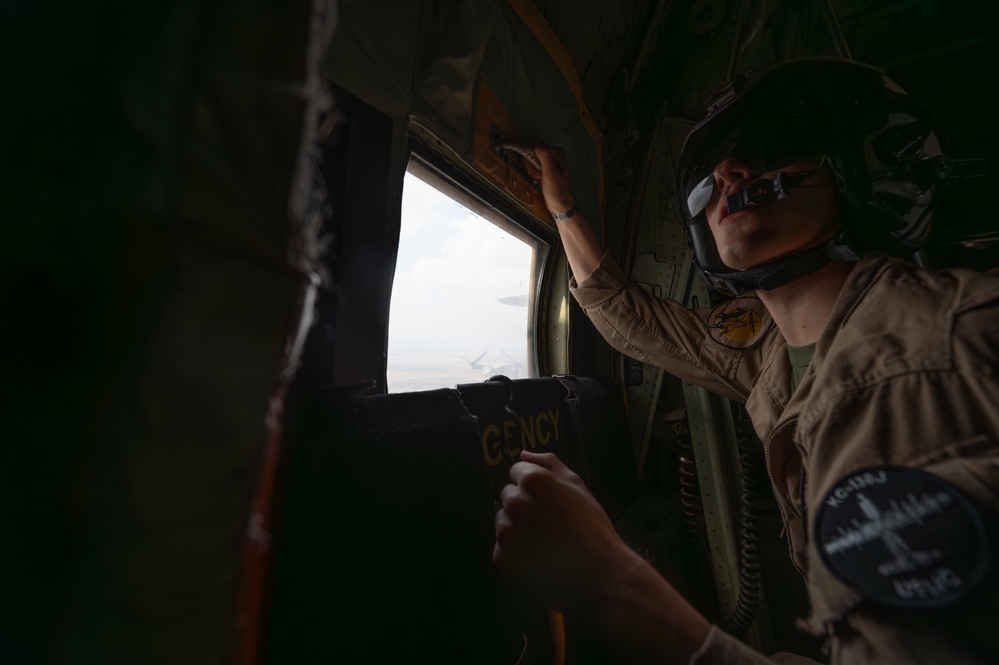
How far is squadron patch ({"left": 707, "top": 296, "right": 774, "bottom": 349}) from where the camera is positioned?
1.48 m

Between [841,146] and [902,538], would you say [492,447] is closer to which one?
[902,538]

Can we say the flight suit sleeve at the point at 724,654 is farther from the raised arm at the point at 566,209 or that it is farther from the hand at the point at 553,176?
the hand at the point at 553,176

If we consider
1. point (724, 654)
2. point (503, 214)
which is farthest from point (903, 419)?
point (503, 214)

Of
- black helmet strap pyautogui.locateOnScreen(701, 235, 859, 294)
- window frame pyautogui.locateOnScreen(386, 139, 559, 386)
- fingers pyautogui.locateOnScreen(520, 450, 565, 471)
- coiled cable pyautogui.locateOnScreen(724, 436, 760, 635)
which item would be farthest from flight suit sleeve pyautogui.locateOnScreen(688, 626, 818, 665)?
→ coiled cable pyautogui.locateOnScreen(724, 436, 760, 635)

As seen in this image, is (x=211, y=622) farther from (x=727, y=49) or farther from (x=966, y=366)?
(x=727, y=49)

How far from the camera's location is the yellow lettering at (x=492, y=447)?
122 centimetres

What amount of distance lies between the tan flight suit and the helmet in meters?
0.19

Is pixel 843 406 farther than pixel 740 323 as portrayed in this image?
No

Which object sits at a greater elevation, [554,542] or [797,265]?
[797,265]

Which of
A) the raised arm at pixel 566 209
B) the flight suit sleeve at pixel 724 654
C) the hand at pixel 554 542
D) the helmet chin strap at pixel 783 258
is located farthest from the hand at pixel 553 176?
the flight suit sleeve at pixel 724 654

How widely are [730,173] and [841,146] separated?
0.26 meters

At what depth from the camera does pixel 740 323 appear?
5.09ft

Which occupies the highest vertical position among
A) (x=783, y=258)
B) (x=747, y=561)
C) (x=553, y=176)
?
(x=553, y=176)

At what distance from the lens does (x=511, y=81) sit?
1392 millimetres
